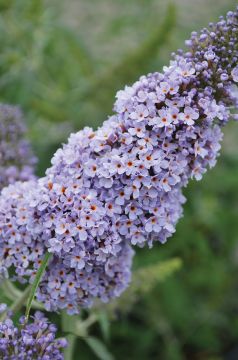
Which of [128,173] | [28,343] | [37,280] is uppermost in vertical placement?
[128,173]

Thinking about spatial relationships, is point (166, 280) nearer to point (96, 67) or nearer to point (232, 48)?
point (96, 67)

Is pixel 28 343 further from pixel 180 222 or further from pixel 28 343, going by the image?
pixel 180 222

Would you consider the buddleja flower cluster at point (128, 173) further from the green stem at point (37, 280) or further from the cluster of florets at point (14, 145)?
the cluster of florets at point (14, 145)

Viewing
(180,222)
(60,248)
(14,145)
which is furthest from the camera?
(180,222)

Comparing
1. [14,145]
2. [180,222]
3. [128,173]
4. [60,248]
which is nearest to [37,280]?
[60,248]

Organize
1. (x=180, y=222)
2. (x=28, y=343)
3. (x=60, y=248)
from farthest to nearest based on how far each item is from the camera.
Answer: (x=180, y=222)
(x=60, y=248)
(x=28, y=343)

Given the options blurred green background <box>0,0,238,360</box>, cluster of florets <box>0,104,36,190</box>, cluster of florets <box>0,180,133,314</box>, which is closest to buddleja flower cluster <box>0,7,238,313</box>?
cluster of florets <box>0,180,133,314</box>

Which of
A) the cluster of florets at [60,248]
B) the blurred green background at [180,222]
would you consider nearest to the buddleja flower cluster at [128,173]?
the cluster of florets at [60,248]

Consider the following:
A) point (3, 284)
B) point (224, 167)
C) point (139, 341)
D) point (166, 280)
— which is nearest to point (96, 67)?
point (224, 167)
